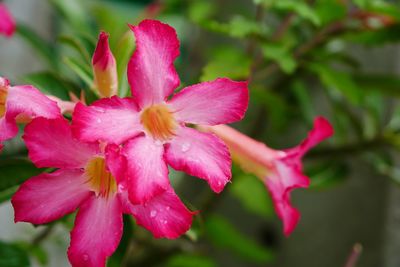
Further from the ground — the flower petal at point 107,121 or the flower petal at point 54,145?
the flower petal at point 107,121

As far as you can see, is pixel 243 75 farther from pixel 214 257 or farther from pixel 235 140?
Result: pixel 214 257

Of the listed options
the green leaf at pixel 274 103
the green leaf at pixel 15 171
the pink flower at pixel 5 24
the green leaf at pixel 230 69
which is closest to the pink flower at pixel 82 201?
the green leaf at pixel 15 171

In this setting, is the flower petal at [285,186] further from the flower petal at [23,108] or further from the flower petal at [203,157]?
the flower petal at [23,108]

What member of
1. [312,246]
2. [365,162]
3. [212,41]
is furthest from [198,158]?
[212,41]

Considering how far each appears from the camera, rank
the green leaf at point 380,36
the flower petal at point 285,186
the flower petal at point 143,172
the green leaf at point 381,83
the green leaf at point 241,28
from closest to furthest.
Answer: the flower petal at point 143,172, the flower petal at point 285,186, the green leaf at point 241,28, the green leaf at point 380,36, the green leaf at point 381,83

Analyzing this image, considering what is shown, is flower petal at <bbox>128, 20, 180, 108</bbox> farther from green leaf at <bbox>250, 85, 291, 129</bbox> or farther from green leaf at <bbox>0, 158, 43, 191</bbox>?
green leaf at <bbox>250, 85, 291, 129</bbox>

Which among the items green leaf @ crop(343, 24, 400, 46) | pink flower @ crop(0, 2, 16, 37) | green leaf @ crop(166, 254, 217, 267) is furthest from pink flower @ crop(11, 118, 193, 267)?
green leaf @ crop(166, 254, 217, 267)

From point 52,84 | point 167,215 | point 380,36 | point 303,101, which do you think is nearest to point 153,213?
point 167,215
